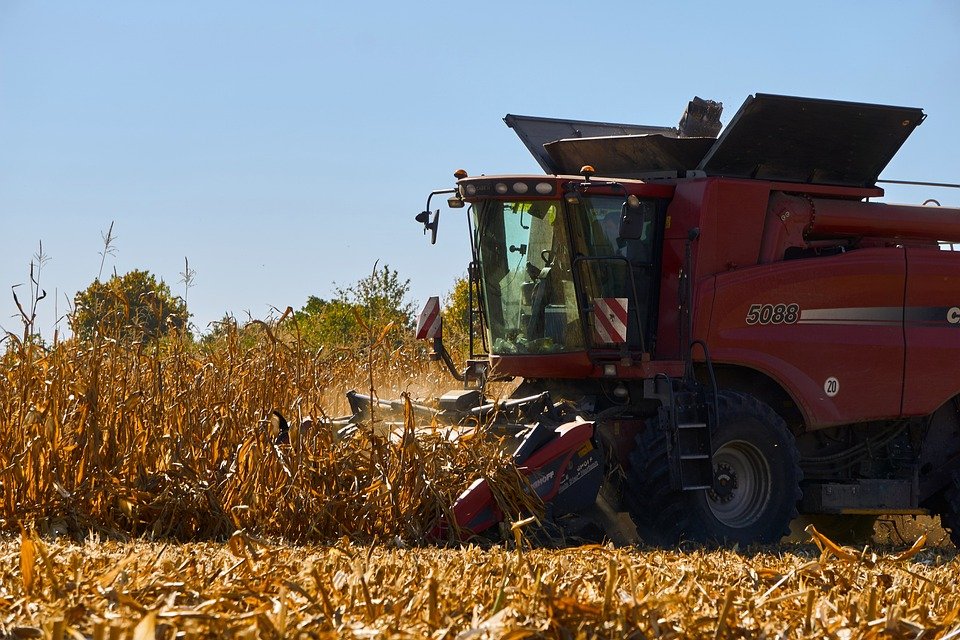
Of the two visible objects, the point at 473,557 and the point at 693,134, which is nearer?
the point at 473,557

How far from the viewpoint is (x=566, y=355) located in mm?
7859

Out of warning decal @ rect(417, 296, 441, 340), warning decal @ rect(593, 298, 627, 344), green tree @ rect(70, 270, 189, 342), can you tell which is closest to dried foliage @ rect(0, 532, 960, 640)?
green tree @ rect(70, 270, 189, 342)

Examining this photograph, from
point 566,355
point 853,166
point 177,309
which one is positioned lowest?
point 566,355

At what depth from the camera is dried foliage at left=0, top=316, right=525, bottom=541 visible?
6.15 m

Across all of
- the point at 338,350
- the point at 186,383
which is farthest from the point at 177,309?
the point at 338,350

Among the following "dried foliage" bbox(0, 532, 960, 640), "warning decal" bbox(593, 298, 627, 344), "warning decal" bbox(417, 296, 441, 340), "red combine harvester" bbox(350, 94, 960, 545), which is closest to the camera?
"dried foliage" bbox(0, 532, 960, 640)

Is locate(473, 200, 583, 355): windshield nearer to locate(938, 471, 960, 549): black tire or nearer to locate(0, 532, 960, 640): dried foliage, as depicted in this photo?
locate(938, 471, 960, 549): black tire

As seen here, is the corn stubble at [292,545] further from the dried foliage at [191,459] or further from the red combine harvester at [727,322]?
the red combine harvester at [727,322]

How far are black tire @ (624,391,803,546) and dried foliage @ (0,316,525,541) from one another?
1.25m

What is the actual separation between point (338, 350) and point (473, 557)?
477cm

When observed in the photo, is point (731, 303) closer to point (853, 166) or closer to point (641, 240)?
point (641, 240)

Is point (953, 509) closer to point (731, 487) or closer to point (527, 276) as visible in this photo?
point (731, 487)

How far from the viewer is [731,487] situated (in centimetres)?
791

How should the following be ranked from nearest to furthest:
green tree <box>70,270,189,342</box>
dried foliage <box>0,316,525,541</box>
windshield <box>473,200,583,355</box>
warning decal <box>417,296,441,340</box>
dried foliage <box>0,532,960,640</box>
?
dried foliage <box>0,532,960,640</box> → dried foliage <box>0,316,525,541</box> → green tree <box>70,270,189,342</box> → windshield <box>473,200,583,355</box> → warning decal <box>417,296,441,340</box>
